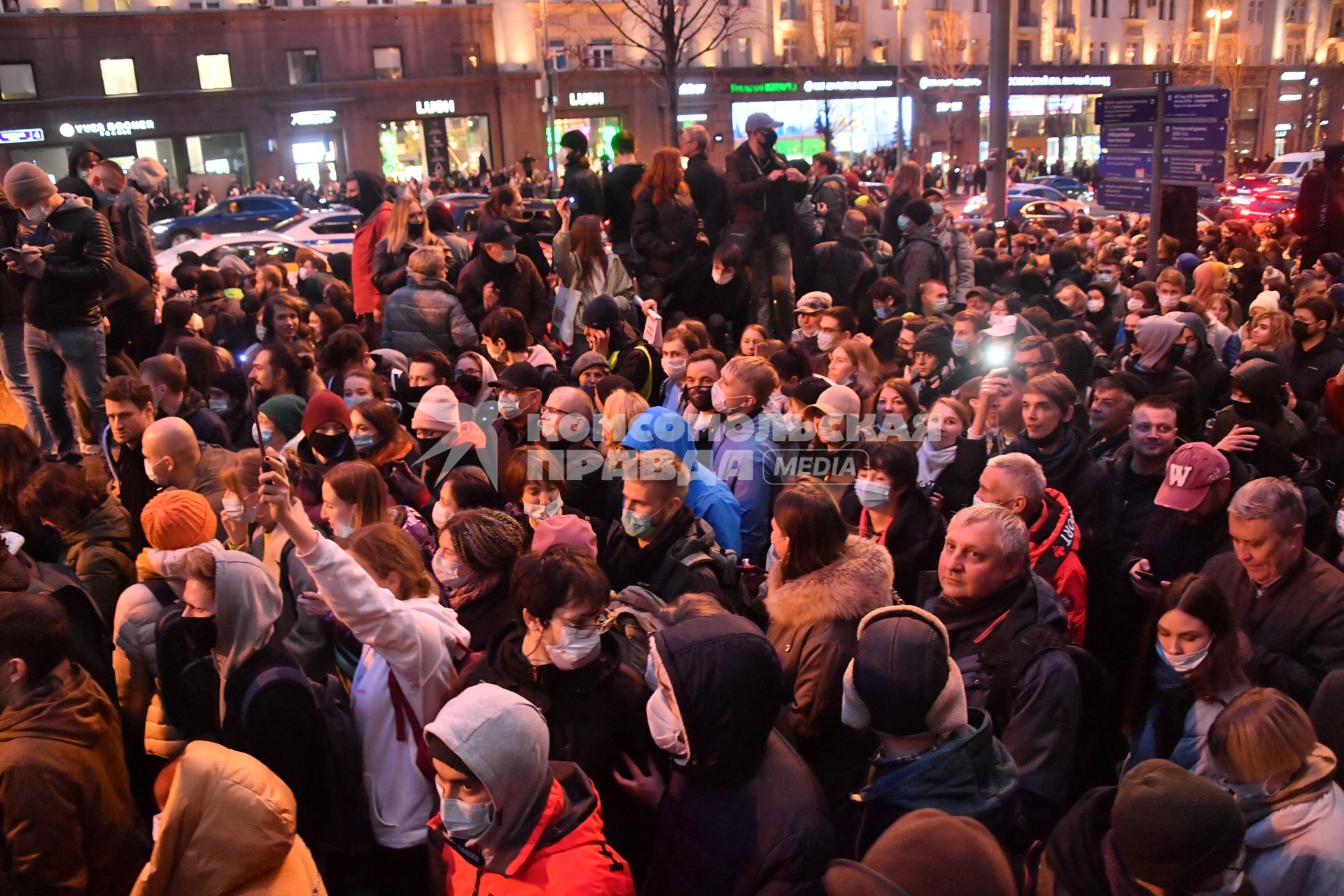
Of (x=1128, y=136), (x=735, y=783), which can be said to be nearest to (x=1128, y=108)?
(x=1128, y=136)

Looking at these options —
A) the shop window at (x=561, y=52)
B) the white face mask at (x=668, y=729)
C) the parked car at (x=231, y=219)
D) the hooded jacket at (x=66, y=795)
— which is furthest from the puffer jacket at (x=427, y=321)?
the shop window at (x=561, y=52)

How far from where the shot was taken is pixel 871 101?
5078 cm

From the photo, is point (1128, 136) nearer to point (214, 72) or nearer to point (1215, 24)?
point (214, 72)

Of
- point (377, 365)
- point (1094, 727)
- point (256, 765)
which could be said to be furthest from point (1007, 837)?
point (377, 365)

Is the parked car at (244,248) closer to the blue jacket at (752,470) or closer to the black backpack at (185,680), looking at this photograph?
the blue jacket at (752,470)

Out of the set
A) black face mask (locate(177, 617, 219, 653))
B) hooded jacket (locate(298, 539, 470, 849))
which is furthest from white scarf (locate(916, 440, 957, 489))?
black face mask (locate(177, 617, 219, 653))

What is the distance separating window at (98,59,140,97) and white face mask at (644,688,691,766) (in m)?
41.6

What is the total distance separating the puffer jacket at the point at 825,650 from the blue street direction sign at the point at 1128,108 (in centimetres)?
795

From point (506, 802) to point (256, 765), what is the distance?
64 cm

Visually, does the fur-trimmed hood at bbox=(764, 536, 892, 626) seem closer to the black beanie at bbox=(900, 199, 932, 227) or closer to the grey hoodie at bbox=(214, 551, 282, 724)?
the grey hoodie at bbox=(214, 551, 282, 724)

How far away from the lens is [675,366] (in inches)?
285

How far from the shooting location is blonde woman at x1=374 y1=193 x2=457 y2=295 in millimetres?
9109

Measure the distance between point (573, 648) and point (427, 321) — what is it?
17.1 feet

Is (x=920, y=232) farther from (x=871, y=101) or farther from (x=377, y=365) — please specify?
(x=871, y=101)
